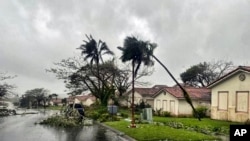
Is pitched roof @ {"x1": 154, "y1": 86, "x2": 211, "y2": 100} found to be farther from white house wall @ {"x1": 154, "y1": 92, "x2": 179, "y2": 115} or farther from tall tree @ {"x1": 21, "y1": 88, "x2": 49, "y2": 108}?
tall tree @ {"x1": 21, "y1": 88, "x2": 49, "y2": 108}

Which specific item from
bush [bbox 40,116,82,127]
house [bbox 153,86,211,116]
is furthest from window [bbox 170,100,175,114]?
bush [bbox 40,116,82,127]

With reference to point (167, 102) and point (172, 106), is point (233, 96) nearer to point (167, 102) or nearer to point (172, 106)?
point (172, 106)

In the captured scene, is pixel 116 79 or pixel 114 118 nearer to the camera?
pixel 114 118

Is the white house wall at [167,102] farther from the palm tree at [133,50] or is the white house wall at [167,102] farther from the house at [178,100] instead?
the palm tree at [133,50]

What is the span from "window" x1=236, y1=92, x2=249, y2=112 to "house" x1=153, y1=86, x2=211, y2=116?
1097 centimetres

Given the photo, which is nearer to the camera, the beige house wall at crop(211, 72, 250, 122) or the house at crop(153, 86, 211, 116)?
the beige house wall at crop(211, 72, 250, 122)

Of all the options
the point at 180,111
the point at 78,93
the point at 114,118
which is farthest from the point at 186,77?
the point at 114,118

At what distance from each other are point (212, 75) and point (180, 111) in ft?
115

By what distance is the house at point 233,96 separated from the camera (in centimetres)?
2814

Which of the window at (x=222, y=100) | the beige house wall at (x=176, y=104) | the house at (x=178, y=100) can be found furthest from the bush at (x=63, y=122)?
the window at (x=222, y=100)

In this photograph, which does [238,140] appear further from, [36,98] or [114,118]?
[36,98]

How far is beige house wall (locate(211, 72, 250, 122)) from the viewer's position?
28125 mm

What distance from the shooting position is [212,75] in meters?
72.0

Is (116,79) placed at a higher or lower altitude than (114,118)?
higher
